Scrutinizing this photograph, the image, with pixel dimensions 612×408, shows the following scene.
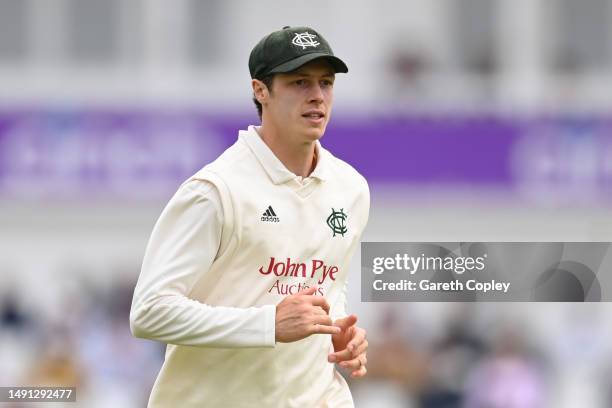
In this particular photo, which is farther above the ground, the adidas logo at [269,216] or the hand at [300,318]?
the adidas logo at [269,216]

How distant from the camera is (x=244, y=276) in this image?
243 inches

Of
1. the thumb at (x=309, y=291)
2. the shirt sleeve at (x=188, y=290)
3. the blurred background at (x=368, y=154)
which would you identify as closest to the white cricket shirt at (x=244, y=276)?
the shirt sleeve at (x=188, y=290)

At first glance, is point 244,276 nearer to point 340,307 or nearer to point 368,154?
point 340,307

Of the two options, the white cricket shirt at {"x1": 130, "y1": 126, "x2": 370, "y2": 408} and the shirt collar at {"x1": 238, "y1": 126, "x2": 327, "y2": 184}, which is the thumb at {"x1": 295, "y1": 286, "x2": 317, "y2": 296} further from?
the shirt collar at {"x1": 238, "y1": 126, "x2": 327, "y2": 184}

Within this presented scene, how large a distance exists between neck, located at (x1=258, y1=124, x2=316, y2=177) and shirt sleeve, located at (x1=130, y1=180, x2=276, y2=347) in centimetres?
43

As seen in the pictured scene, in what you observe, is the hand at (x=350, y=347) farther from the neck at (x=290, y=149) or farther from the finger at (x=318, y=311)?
the neck at (x=290, y=149)

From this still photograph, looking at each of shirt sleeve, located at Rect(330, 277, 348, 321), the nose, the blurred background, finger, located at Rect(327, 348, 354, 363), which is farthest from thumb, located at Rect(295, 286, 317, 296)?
the blurred background

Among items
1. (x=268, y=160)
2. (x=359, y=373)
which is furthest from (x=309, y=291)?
(x=268, y=160)

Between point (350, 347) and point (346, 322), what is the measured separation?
91 mm

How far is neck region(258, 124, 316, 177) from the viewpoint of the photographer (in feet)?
20.9

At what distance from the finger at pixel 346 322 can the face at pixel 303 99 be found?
66cm

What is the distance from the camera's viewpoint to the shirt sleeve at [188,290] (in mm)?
5938

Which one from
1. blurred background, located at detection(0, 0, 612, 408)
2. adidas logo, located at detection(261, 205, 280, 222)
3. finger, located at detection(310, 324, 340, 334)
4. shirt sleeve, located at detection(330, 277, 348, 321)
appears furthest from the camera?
blurred background, located at detection(0, 0, 612, 408)

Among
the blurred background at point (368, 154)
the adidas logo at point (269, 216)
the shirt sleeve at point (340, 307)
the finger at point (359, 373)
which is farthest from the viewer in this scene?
the blurred background at point (368, 154)
